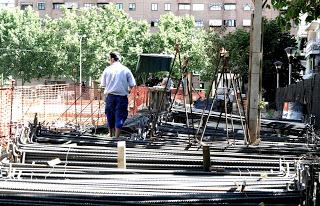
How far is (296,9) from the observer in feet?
32.3

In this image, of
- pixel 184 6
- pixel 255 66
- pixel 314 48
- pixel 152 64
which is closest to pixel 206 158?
pixel 255 66

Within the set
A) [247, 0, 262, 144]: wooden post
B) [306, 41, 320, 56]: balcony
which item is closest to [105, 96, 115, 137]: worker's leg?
[247, 0, 262, 144]: wooden post

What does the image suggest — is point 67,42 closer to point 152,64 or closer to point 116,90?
A: point 152,64

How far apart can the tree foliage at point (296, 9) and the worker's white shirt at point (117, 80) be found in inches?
114

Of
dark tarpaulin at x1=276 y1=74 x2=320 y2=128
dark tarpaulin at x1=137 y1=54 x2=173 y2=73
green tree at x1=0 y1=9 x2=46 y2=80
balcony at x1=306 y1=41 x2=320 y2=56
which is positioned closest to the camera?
dark tarpaulin at x1=276 y1=74 x2=320 y2=128

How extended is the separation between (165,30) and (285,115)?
47.5 meters

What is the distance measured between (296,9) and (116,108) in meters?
3.64

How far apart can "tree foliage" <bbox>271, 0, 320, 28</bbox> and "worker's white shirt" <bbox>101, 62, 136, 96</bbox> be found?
2.89 metres

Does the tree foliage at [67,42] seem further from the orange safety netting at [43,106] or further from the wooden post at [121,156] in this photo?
the wooden post at [121,156]

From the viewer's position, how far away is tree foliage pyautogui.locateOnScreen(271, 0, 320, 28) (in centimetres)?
984

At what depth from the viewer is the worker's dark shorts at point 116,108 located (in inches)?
433

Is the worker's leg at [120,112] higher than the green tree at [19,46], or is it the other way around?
the green tree at [19,46]

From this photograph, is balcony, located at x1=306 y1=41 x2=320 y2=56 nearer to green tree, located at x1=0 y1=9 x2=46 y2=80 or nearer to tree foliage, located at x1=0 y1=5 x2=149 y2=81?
tree foliage, located at x1=0 y1=5 x2=149 y2=81

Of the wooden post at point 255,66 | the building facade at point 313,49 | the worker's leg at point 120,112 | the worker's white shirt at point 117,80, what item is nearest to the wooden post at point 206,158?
the wooden post at point 255,66
